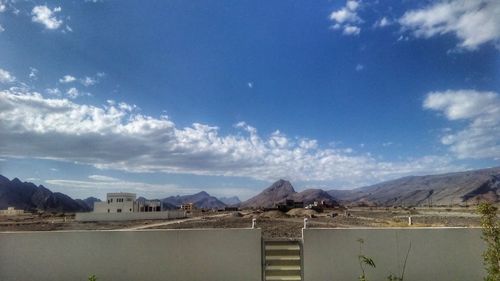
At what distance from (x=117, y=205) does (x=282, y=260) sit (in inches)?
2235

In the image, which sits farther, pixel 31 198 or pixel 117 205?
pixel 31 198

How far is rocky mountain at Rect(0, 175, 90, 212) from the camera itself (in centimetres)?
13138

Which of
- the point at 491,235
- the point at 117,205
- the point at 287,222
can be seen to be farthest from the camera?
the point at 117,205

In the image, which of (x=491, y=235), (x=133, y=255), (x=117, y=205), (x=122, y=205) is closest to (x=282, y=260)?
(x=133, y=255)

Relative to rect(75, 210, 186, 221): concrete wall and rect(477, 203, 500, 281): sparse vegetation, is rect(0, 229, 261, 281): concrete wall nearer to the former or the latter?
rect(477, 203, 500, 281): sparse vegetation

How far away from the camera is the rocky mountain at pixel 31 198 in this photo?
431ft

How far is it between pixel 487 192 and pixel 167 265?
520 ft

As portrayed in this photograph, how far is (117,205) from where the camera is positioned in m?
60.0

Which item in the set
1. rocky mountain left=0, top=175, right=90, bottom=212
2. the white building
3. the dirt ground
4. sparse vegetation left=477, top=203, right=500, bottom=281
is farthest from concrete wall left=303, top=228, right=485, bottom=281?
rocky mountain left=0, top=175, right=90, bottom=212

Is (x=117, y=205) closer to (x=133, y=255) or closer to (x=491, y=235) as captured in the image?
(x=133, y=255)

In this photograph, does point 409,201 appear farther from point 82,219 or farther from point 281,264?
point 281,264

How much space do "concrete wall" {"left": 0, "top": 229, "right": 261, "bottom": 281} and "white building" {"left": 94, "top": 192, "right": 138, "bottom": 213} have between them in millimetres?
53029

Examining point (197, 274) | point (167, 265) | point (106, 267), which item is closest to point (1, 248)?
point (106, 267)

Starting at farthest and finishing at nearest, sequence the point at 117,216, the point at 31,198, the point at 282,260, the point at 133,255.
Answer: the point at 31,198 < the point at 117,216 < the point at 133,255 < the point at 282,260
